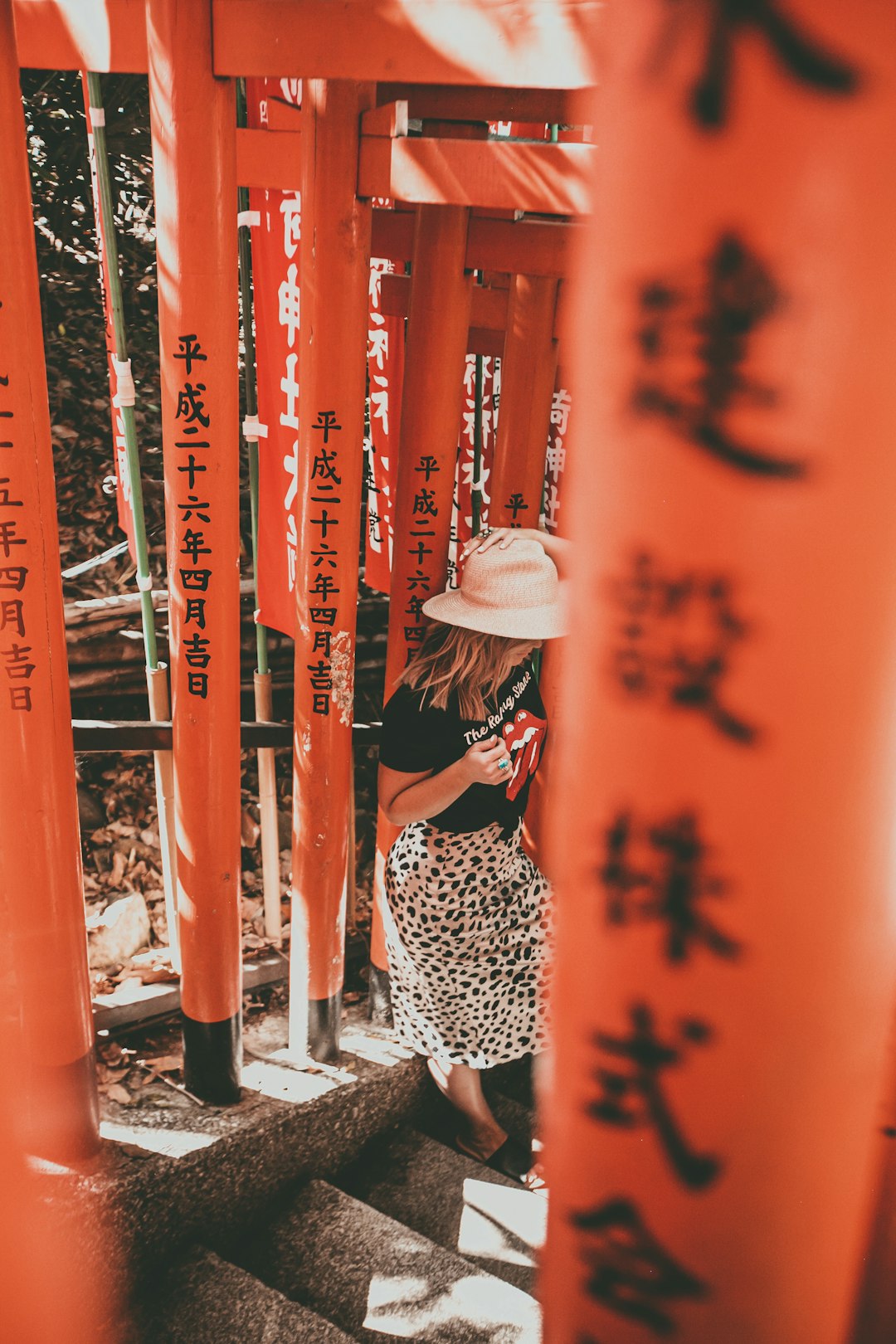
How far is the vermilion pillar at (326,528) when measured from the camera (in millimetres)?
2801

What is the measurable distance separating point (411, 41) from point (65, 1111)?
298 centimetres

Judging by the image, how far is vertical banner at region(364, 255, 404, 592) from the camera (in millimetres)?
4363

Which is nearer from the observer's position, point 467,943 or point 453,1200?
point 467,943

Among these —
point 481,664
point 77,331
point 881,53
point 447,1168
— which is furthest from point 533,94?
point 77,331

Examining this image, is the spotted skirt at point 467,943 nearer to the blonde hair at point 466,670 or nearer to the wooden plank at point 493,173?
the blonde hair at point 466,670

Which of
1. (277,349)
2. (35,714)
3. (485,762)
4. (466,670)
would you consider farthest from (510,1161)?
(277,349)

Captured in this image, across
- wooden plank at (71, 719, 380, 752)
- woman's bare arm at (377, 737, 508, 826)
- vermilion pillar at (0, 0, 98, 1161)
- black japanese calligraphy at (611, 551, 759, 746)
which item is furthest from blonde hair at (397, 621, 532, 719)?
black japanese calligraphy at (611, 551, 759, 746)

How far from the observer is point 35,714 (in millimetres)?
2607

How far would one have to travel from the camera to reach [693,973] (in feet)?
1.38

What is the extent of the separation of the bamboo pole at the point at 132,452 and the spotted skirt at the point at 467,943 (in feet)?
2.91

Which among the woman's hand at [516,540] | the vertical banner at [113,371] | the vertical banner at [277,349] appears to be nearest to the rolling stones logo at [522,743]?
the woman's hand at [516,540]

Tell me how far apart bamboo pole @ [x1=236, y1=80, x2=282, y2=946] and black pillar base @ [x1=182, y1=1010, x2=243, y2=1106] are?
1.20 m

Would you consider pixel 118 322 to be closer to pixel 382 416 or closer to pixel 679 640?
pixel 382 416

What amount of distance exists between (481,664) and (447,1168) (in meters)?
1.94
